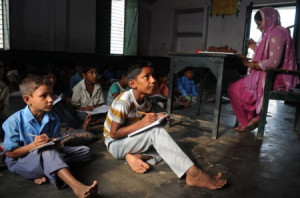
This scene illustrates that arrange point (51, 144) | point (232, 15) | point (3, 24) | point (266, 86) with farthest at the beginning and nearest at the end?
point (232, 15)
point (3, 24)
point (266, 86)
point (51, 144)

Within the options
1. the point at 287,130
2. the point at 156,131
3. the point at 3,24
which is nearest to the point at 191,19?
the point at 3,24

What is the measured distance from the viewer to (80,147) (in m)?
1.89

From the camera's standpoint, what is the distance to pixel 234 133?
3059 millimetres

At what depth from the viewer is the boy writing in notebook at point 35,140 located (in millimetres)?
1463

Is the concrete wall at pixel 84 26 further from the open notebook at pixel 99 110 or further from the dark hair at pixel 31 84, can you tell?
the dark hair at pixel 31 84

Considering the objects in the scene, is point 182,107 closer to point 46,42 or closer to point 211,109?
point 211,109

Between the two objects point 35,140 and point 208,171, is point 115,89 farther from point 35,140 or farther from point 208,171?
point 35,140

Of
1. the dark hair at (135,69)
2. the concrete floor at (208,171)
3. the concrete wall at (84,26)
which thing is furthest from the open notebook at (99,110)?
the concrete wall at (84,26)

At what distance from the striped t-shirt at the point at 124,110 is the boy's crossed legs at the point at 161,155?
0.48ft

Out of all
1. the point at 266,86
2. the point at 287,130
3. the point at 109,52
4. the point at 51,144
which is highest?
the point at 109,52

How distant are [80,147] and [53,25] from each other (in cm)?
578

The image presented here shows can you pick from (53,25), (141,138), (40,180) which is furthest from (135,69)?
(53,25)

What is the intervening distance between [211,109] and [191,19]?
5.59m

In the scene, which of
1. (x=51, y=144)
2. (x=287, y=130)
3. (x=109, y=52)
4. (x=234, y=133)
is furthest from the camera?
(x=109, y=52)
